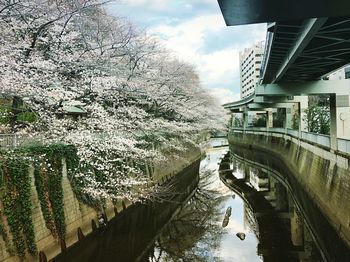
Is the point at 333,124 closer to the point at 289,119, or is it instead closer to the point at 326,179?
the point at 326,179

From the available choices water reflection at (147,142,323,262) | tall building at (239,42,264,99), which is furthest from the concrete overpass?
tall building at (239,42,264,99)

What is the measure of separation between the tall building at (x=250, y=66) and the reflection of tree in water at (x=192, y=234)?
3359 inches

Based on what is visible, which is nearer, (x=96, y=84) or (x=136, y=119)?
(x=96, y=84)

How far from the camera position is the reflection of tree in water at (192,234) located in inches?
574

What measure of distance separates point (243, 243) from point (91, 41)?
11380 millimetres

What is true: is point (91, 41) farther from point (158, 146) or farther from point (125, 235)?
point (158, 146)

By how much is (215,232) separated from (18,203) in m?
9.40

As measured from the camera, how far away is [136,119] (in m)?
21.2

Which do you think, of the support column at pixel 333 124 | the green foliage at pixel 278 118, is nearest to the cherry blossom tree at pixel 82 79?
the support column at pixel 333 124

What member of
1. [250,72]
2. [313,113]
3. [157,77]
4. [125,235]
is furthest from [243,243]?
[250,72]

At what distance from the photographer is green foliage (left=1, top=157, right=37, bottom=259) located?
11.1 metres

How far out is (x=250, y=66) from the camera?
12012cm

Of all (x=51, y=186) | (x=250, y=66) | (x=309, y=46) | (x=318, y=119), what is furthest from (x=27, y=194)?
(x=250, y=66)

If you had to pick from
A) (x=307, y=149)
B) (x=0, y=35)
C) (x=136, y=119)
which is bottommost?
(x=307, y=149)
